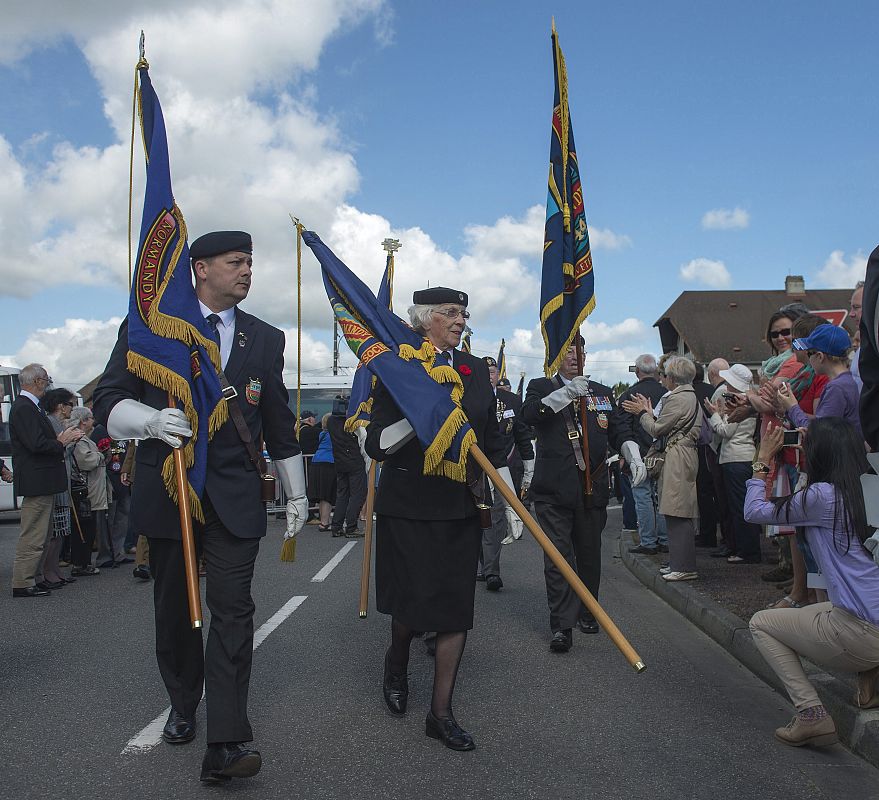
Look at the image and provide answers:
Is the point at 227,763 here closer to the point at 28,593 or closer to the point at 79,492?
the point at 28,593

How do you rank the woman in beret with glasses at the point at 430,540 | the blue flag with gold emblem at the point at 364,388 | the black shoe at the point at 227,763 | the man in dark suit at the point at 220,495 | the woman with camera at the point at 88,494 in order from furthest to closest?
the woman with camera at the point at 88,494
the blue flag with gold emblem at the point at 364,388
the woman in beret with glasses at the point at 430,540
the man in dark suit at the point at 220,495
the black shoe at the point at 227,763

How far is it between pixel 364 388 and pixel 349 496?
22.2 feet

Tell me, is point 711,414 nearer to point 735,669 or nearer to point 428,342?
point 735,669

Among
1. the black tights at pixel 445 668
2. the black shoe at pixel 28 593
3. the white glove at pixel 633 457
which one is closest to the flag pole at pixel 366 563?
the black tights at pixel 445 668

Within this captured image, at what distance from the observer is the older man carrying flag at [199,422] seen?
3791 millimetres

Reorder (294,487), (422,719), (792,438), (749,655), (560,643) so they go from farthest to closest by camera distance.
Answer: (560,643) < (749,655) < (792,438) < (422,719) < (294,487)

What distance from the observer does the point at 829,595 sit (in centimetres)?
415

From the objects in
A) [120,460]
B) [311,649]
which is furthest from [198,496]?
[120,460]

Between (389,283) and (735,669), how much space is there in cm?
507

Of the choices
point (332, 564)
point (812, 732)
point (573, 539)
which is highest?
point (573, 539)

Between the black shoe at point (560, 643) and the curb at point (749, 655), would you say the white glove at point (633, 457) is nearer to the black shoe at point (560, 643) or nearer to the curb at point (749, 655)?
the curb at point (749, 655)

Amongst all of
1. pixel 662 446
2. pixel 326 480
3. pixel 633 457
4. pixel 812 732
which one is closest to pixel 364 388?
pixel 633 457

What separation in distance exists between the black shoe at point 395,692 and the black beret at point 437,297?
1.79 m

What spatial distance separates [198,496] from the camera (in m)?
3.87
